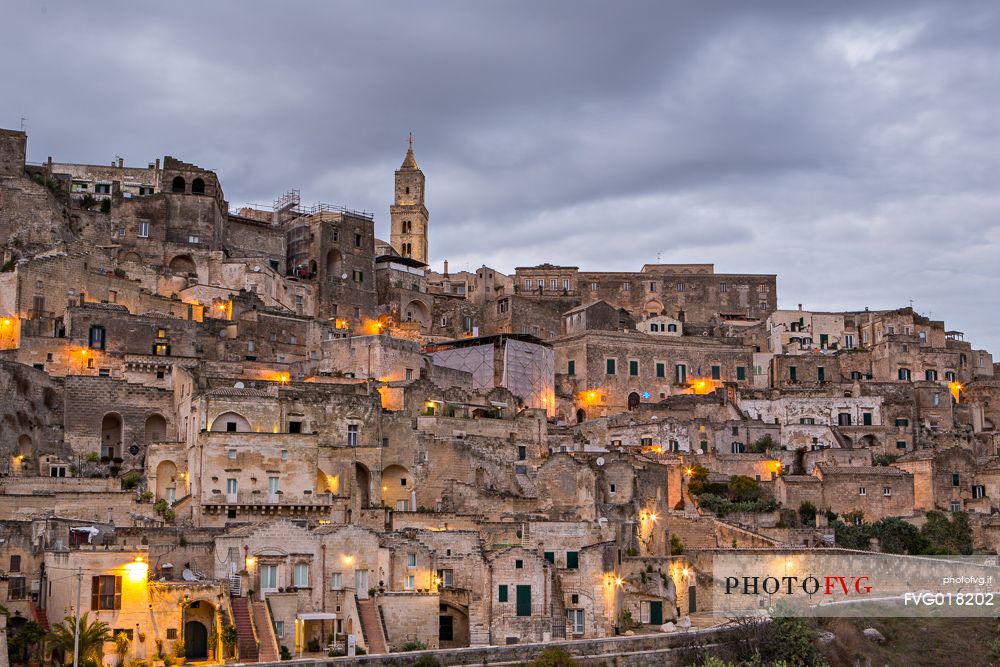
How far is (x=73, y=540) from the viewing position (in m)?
39.6

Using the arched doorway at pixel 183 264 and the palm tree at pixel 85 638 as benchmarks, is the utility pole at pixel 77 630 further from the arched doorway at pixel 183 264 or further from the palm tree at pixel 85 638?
the arched doorway at pixel 183 264

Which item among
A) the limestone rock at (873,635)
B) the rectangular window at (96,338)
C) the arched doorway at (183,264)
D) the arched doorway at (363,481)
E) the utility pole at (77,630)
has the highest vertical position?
the arched doorway at (183,264)

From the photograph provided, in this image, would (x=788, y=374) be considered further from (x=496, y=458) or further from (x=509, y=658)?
(x=509, y=658)

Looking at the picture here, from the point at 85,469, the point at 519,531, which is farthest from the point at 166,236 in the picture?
the point at 519,531

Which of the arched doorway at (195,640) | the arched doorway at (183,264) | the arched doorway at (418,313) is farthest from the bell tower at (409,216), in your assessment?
the arched doorway at (195,640)

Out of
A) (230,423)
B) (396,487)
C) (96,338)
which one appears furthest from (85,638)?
(96,338)

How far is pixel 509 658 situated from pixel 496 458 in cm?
1464

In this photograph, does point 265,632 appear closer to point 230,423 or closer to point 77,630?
point 77,630

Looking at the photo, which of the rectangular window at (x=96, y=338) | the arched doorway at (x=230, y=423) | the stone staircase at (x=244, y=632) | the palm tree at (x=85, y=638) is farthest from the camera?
the rectangular window at (x=96, y=338)

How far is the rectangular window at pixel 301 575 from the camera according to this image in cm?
4116

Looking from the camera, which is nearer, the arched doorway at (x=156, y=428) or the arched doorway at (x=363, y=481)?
the arched doorway at (x=363, y=481)

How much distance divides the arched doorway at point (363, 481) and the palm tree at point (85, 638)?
14.6m

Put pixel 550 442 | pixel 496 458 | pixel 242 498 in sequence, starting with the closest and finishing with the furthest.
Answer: pixel 242 498 → pixel 496 458 → pixel 550 442

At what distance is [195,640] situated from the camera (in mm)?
38875
